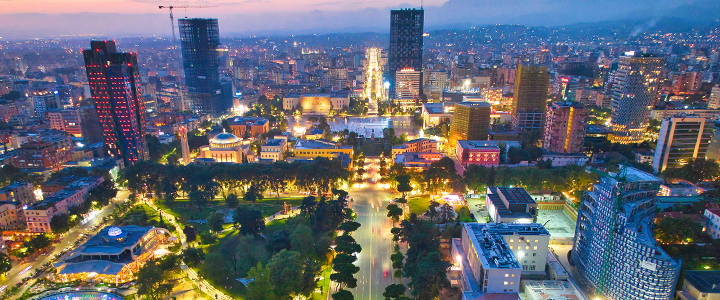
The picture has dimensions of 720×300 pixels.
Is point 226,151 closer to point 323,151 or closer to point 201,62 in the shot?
point 323,151

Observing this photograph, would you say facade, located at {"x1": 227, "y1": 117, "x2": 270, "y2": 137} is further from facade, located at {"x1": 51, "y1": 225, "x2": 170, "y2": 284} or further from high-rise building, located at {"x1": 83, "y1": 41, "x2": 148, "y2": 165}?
facade, located at {"x1": 51, "y1": 225, "x2": 170, "y2": 284}

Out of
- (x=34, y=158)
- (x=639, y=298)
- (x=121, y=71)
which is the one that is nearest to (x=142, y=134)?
(x=121, y=71)

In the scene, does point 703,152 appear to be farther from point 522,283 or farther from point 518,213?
point 522,283

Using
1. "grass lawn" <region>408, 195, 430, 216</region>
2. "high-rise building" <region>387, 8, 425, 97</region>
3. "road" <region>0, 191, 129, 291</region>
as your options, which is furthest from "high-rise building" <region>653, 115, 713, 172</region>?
"road" <region>0, 191, 129, 291</region>

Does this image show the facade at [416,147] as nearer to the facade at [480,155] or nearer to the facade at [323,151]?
the facade at [480,155]

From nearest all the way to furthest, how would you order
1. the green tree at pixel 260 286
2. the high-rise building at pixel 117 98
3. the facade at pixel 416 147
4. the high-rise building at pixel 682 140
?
the green tree at pixel 260 286 < the high-rise building at pixel 682 140 < the high-rise building at pixel 117 98 < the facade at pixel 416 147

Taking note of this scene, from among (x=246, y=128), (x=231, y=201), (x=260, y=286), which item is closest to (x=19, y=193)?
(x=231, y=201)

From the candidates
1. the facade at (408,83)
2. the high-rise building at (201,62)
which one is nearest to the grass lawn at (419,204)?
the facade at (408,83)
